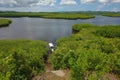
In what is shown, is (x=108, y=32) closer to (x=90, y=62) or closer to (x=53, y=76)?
(x=90, y=62)

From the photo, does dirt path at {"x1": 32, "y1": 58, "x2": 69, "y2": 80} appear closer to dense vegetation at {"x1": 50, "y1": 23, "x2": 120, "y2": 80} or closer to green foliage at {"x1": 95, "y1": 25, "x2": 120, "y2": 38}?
dense vegetation at {"x1": 50, "y1": 23, "x2": 120, "y2": 80}

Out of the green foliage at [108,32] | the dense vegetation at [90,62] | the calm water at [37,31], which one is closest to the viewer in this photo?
the dense vegetation at [90,62]

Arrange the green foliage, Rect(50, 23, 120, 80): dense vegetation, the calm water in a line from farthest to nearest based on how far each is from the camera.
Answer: the calm water
the green foliage
Rect(50, 23, 120, 80): dense vegetation

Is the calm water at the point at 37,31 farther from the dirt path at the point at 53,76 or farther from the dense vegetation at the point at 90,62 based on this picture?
the dirt path at the point at 53,76

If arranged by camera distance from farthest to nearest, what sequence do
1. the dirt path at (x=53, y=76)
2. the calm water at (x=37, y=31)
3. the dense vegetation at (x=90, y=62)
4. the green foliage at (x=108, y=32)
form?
the calm water at (x=37, y=31) → the green foliage at (x=108, y=32) → the dirt path at (x=53, y=76) → the dense vegetation at (x=90, y=62)

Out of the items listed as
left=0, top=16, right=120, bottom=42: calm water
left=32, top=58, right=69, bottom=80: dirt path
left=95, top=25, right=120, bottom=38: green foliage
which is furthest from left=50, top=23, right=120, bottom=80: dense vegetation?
left=0, top=16, right=120, bottom=42: calm water

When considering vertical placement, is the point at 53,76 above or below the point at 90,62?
below

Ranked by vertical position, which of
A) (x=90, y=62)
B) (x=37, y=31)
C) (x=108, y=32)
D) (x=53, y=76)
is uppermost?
(x=90, y=62)

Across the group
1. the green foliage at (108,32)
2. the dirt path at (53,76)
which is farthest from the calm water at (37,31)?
the dirt path at (53,76)

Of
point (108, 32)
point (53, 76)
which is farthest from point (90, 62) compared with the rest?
point (108, 32)

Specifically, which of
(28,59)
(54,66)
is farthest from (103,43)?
(28,59)

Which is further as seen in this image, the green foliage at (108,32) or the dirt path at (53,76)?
the green foliage at (108,32)

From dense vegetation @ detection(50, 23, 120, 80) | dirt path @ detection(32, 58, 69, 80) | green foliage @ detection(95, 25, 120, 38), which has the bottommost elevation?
green foliage @ detection(95, 25, 120, 38)
